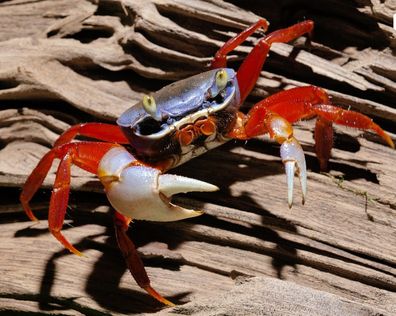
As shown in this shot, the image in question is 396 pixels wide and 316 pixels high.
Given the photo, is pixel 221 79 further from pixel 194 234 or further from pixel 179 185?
pixel 194 234

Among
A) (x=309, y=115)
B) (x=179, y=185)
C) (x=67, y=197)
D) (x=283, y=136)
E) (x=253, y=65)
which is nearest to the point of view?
(x=179, y=185)

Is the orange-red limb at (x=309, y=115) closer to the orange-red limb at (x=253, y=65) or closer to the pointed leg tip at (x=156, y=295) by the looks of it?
the orange-red limb at (x=253, y=65)

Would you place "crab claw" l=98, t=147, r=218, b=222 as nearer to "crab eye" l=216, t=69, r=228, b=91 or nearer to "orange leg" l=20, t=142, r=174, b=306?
"orange leg" l=20, t=142, r=174, b=306

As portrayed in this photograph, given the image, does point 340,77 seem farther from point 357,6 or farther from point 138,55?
point 138,55

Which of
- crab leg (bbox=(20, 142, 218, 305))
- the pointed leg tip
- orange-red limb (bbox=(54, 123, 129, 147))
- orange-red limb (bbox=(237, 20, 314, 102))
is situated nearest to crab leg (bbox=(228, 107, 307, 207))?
orange-red limb (bbox=(237, 20, 314, 102))

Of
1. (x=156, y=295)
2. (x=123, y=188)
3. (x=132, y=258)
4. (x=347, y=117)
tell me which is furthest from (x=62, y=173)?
(x=347, y=117)

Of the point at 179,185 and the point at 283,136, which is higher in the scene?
the point at 283,136

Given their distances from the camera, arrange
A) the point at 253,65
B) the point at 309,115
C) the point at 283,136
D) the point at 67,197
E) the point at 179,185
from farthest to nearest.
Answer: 1. the point at 253,65
2. the point at 309,115
3. the point at 67,197
4. the point at 283,136
5. the point at 179,185
